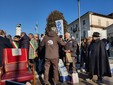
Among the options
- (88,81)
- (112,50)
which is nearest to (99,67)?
(88,81)

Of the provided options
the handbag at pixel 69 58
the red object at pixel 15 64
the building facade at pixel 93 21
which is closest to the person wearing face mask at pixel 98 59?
the handbag at pixel 69 58

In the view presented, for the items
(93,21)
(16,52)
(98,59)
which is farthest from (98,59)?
(93,21)

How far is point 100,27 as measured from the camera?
6406cm

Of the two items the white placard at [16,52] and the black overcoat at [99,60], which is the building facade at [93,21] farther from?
the white placard at [16,52]

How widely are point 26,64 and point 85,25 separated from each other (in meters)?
56.2

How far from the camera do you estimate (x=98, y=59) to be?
8.30 m

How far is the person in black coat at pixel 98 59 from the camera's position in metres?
8.18

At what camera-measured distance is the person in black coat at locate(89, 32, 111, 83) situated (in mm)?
8180

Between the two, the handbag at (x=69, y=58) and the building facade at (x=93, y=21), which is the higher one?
the building facade at (x=93, y=21)

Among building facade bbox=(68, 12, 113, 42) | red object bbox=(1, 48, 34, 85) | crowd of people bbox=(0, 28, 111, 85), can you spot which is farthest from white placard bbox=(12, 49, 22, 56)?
building facade bbox=(68, 12, 113, 42)

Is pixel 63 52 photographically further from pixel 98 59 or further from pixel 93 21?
pixel 93 21

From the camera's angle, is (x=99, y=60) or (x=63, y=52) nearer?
(x=99, y=60)

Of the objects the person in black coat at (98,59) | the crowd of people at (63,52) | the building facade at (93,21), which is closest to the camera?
the crowd of people at (63,52)

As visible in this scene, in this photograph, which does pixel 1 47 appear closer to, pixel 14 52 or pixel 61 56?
pixel 14 52
